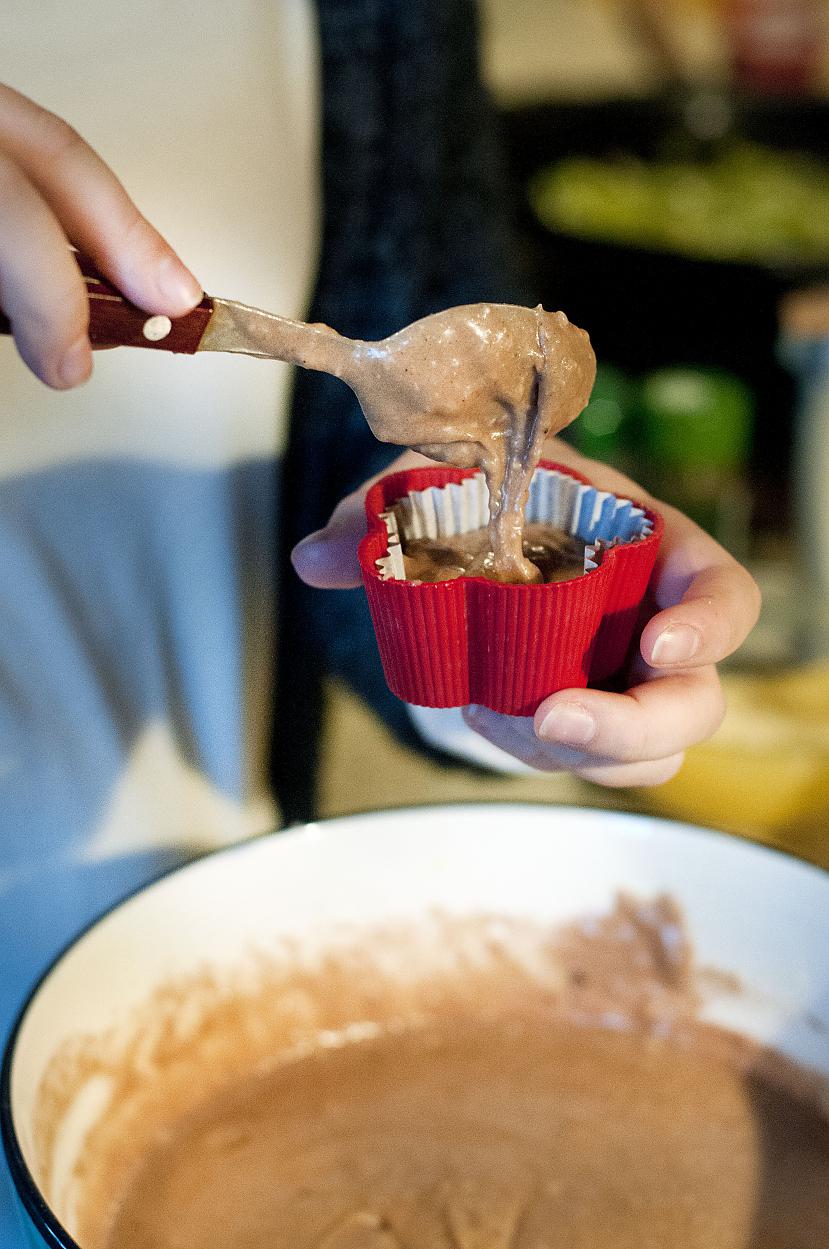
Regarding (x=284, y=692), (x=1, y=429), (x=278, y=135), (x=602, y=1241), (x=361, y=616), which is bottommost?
(x=602, y=1241)

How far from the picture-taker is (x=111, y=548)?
802 mm

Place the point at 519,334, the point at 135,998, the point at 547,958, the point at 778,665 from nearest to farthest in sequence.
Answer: the point at 519,334
the point at 135,998
the point at 547,958
the point at 778,665

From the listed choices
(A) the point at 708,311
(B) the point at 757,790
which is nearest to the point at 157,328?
(B) the point at 757,790

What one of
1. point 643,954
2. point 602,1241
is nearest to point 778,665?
point 643,954

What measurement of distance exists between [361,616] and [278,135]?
39 centimetres

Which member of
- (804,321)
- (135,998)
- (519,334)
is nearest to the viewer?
(519,334)

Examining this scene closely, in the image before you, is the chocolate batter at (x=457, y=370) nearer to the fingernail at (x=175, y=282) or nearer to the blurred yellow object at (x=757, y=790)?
the fingernail at (x=175, y=282)

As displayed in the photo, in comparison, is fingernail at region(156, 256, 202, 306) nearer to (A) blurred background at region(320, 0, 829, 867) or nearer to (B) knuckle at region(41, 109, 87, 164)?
(B) knuckle at region(41, 109, 87, 164)

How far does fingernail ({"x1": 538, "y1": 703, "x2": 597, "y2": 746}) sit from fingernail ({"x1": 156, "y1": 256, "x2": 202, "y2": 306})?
0.81 feet

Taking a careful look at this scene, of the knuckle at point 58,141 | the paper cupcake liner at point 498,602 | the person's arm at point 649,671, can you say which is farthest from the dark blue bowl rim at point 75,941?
the knuckle at point 58,141

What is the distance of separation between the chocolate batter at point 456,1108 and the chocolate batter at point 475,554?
0.26m

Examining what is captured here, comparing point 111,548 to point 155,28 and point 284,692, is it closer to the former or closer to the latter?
point 284,692

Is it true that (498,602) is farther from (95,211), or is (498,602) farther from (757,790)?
(757,790)

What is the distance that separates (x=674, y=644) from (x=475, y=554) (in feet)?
0.38
